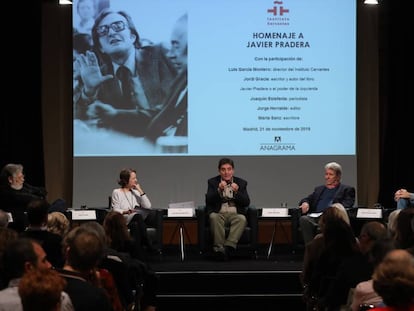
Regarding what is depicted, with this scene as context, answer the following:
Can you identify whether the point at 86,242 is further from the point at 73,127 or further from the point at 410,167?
the point at 410,167

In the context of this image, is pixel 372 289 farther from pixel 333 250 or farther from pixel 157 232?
pixel 157 232

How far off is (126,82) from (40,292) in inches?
257

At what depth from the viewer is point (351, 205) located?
767 centimetres

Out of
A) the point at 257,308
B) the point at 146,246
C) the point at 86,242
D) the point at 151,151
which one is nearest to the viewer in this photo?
the point at 86,242

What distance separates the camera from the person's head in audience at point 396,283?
2520 millimetres

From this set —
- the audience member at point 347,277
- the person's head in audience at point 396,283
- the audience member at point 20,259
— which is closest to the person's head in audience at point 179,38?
the audience member at point 347,277

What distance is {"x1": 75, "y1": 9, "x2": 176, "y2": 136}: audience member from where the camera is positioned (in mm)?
8695

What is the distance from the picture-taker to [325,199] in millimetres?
7785

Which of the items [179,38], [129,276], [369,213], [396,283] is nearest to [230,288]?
[369,213]

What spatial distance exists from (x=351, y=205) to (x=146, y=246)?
212 cm

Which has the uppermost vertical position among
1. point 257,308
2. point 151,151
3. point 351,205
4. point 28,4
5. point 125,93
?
point 28,4

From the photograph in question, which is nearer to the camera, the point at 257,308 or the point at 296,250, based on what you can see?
the point at 257,308

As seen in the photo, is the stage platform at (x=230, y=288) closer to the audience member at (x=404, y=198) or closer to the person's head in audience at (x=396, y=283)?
the audience member at (x=404, y=198)

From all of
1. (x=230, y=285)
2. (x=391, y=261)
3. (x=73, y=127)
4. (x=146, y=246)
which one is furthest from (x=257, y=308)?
(x=391, y=261)
